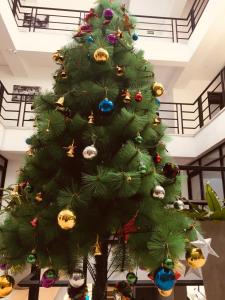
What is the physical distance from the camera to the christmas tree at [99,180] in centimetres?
108

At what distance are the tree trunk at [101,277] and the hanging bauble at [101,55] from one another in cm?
86

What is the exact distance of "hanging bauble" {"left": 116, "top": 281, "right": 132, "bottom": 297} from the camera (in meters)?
1.18

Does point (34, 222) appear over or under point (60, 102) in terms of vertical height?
under

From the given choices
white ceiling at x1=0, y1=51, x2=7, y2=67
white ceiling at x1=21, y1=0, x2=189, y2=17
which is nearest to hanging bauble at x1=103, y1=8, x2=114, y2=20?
white ceiling at x1=0, y1=51, x2=7, y2=67

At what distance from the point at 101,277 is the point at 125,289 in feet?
0.38

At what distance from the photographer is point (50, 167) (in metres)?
1.31

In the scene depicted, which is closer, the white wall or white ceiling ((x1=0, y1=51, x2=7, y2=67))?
the white wall

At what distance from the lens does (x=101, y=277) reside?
48.0 inches

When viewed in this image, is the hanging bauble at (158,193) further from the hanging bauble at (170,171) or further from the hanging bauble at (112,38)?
the hanging bauble at (112,38)

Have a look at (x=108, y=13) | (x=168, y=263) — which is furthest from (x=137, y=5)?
(x=168, y=263)

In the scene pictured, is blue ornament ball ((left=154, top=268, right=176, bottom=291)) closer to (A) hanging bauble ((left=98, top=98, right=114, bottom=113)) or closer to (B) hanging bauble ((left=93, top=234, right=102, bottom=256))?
(B) hanging bauble ((left=93, top=234, right=102, bottom=256))

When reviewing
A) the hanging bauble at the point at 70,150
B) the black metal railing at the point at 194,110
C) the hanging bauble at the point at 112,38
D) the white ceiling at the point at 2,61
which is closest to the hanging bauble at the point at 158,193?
the hanging bauble at the point at 70,150

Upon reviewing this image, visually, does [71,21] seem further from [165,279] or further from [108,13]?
[165,279]

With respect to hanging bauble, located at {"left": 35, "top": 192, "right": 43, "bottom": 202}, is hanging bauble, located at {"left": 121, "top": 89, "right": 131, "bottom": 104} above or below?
above
